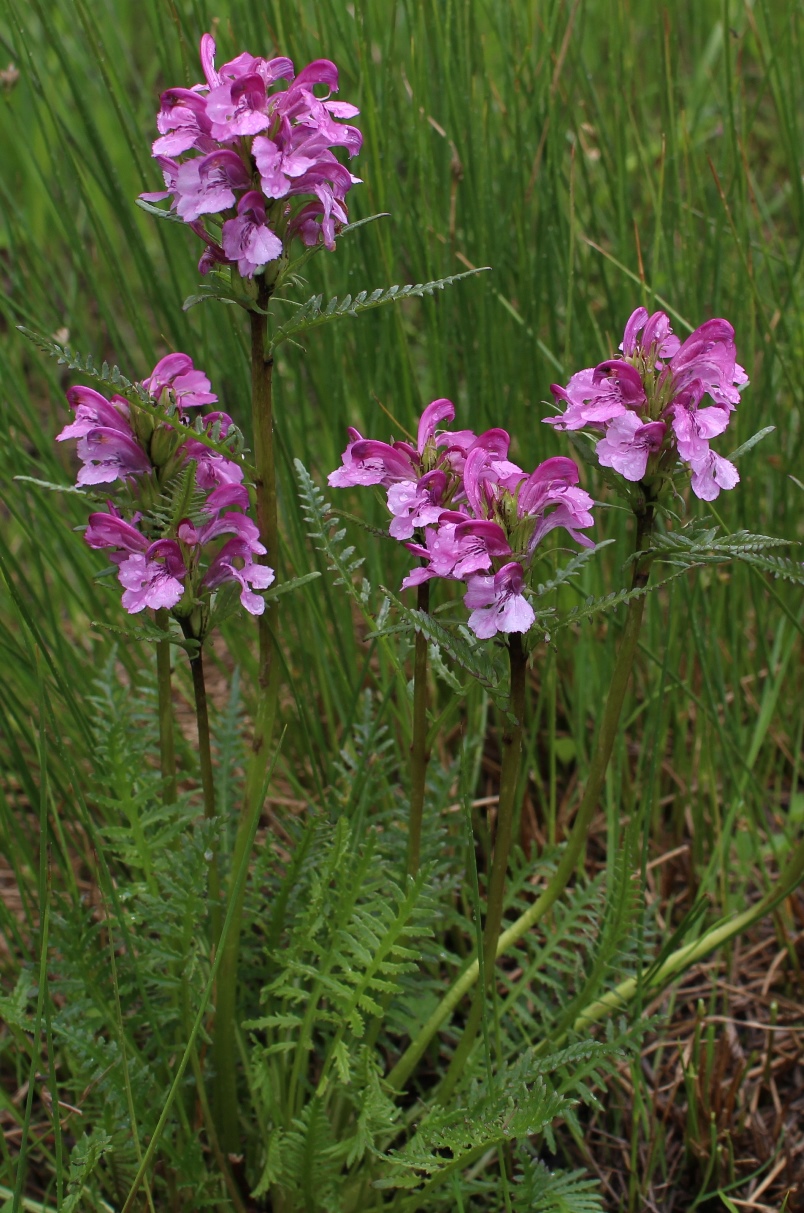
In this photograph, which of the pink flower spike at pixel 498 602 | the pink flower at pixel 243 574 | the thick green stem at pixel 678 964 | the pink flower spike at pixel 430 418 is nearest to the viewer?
the pink flower spike at pixel 498 602

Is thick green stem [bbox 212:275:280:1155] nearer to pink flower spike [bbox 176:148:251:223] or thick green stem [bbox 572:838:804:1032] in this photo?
pink flower spike [bbox 176:148:251:223]

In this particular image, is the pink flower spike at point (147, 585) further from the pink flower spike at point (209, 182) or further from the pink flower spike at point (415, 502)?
the pink flower spike at point (209, 182)

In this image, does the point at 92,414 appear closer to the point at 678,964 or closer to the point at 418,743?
the point at 418,743

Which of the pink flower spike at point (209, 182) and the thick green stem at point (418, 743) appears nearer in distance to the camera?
the pink flower spike at point (209, 182)

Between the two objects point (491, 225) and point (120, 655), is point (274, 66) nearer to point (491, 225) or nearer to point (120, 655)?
point (491, 225)

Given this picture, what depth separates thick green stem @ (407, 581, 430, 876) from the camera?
1185 mm

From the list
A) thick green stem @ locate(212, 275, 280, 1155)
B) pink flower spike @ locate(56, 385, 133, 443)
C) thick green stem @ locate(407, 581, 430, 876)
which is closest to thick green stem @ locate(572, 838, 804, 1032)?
thick green stem @ locate(407, 581, 430, 876)

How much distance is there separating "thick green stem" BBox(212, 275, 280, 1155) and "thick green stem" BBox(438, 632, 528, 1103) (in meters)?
0.27

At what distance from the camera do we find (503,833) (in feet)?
3.77

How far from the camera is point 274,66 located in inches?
43.2

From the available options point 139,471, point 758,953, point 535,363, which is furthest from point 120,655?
point 758,953

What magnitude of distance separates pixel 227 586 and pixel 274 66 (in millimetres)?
550

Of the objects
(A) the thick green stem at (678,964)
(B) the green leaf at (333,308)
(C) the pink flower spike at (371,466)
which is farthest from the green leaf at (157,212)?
(A) the thick green stem at (678,964)

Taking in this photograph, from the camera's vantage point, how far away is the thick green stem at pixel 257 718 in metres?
1.08
